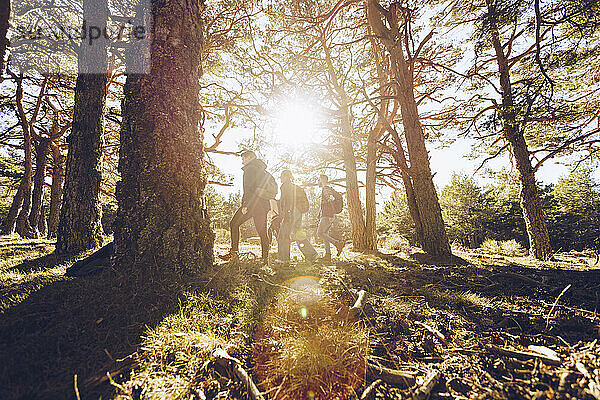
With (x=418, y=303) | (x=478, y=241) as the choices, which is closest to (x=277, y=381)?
(x=418, y=303)

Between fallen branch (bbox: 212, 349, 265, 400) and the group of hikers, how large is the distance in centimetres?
266

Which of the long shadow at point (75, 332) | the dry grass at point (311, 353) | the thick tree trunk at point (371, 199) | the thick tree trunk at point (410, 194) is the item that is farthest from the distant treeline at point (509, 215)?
the long shadow at point (75, 332)

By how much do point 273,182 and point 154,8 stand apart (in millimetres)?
3066

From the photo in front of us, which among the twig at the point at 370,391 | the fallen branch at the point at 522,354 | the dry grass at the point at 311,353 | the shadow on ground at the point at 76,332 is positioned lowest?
the twig at the point at 370,391

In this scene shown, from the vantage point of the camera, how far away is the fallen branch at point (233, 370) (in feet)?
3.55

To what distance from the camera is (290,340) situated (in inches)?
59.0

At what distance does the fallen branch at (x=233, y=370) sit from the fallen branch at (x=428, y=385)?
2.37 feet

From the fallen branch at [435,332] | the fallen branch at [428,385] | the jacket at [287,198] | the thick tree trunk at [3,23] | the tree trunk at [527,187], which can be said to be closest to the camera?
the fallen branch at [428,385]

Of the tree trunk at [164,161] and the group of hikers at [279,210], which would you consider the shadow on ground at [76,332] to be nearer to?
the tree trunk at [164,161]

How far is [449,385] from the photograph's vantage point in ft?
3.67

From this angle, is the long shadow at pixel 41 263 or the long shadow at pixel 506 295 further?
the long shadow at pixel 41 263

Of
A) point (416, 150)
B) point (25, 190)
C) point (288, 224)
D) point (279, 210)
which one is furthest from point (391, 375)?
point (25, 190)

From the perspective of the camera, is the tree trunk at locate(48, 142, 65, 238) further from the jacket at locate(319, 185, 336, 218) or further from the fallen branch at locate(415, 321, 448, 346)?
the fallen branch at locate(415, 321, 448, 346)

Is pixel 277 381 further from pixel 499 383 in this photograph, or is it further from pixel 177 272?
pixel 177 272
